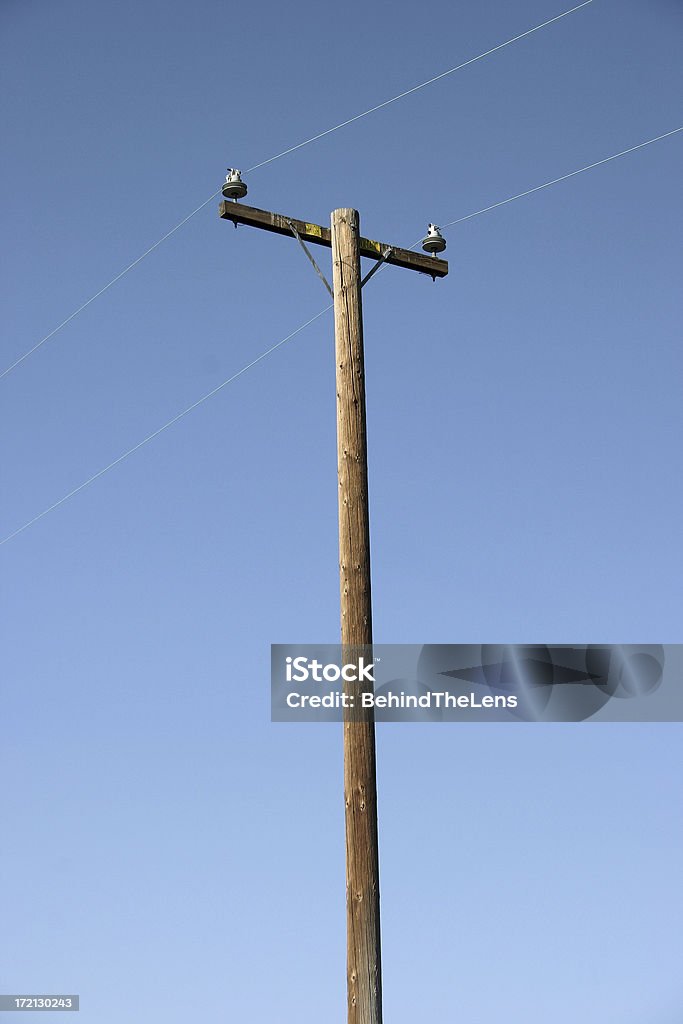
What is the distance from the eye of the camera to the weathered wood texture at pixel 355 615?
7898 mm

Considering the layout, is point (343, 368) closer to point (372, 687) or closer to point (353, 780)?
point (372, 687)

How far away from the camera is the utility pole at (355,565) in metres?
7.91

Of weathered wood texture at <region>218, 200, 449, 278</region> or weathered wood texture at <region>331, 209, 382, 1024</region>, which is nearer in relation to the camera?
weathered wood texture at <region>331, 209, 382, 1024</region>

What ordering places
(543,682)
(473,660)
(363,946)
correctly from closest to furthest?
(363,946) → (473,660) → (543,682)

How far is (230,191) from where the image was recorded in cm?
994

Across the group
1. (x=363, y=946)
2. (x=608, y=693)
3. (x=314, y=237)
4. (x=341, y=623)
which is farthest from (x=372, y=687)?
(x=608, y=693)

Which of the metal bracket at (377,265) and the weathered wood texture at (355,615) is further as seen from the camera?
the metal bracket at (377,265)

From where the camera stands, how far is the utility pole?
7910 millimetres

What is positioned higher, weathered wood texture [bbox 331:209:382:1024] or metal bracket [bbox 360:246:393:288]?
metal bracket [bbox 360:246:393:288]

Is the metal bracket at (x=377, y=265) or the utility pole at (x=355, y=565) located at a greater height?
the metal bracket at (x=377, y=265)

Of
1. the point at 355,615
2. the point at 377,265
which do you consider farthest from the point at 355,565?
the point at 377,265

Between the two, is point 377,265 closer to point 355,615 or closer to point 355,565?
point 355,565

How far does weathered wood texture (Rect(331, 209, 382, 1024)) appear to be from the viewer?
7898 mm

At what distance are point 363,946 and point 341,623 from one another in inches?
82.5
